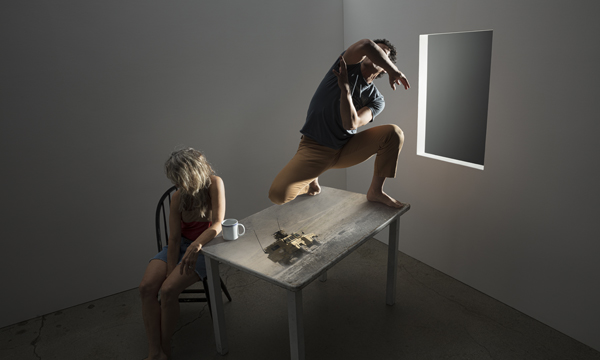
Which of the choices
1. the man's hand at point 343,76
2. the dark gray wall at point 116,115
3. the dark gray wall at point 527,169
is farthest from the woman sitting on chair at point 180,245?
the dark gray wall at point 527,169

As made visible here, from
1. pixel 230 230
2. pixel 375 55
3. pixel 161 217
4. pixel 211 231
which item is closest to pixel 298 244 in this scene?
pixel 230 230

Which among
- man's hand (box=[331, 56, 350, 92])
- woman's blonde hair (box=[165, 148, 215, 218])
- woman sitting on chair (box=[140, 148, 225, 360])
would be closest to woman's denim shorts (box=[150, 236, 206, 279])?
woman sitting on chair (box=[140, 148, 225, 360])

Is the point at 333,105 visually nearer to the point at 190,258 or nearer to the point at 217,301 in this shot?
the point at 190,258

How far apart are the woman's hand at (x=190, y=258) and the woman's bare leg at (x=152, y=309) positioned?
6.8 inches

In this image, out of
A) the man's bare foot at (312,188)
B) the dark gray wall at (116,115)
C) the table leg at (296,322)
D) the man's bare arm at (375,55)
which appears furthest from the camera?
the man's bare foot at (312,188)

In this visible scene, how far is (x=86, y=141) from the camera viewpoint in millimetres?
2693

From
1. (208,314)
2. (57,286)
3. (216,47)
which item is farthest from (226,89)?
(57,286)

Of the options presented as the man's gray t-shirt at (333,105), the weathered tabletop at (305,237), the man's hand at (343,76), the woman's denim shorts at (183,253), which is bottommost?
the woman's denim shorts at (183,253)

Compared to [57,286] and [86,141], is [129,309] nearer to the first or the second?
[57,286]

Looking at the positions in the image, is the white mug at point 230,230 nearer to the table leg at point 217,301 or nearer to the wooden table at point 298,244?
the wooden table at point 298,244

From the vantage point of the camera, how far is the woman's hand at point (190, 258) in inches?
A: 84.3

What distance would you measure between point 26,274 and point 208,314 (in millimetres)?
1249

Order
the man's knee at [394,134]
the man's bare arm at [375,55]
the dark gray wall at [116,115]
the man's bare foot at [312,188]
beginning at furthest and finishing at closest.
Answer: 1. the man's bare foot at [312,188]
2. the dark gray wall at [116,115]
3. the man's knee at [394,134]
4. the man's bare arm at [375,55]

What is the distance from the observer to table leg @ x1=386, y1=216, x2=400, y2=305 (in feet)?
8.52
